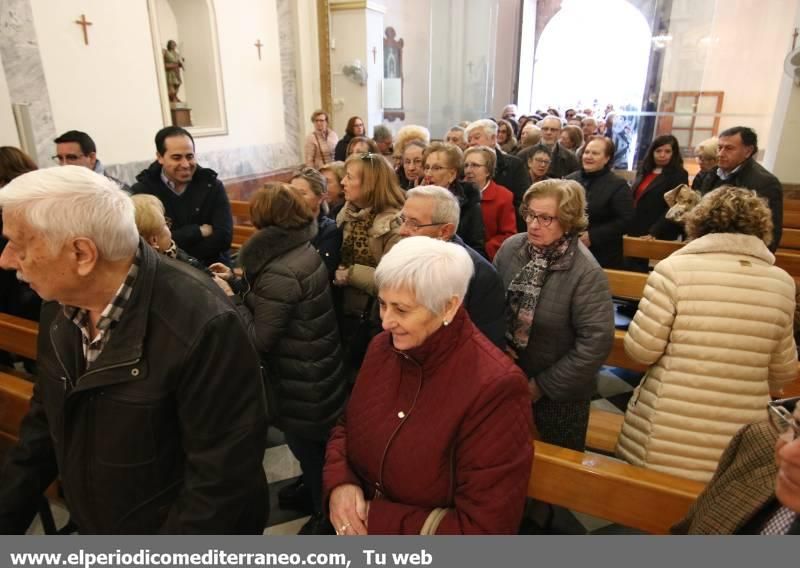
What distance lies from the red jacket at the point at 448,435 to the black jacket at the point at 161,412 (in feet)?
1.12

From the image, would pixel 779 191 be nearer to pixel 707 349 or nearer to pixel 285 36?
pixel 707 349

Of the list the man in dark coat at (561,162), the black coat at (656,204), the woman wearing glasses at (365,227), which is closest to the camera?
the woman wearing glasses at (365,227)

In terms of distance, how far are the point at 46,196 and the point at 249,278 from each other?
1.13m

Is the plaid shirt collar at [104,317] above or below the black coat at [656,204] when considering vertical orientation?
above

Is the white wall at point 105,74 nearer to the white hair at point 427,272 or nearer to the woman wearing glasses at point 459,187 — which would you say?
the woman wearing glasses at point 459,187

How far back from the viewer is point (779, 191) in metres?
3.66

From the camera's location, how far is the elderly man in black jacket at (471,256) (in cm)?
210

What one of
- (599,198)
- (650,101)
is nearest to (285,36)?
(599,198)

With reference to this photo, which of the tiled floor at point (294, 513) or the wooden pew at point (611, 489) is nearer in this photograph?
the wooden pew at point (611, 489)

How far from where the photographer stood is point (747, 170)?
378cm

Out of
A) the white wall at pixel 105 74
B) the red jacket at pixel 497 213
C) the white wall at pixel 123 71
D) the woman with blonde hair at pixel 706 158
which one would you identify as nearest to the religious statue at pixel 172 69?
the white wall at pixel 123 71

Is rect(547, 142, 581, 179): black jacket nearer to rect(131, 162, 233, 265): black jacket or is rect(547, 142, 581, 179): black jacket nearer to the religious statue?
rect(131, 162, 233, 265): black jacket

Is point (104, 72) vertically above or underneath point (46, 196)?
above

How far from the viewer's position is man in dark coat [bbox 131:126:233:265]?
3137 mm
